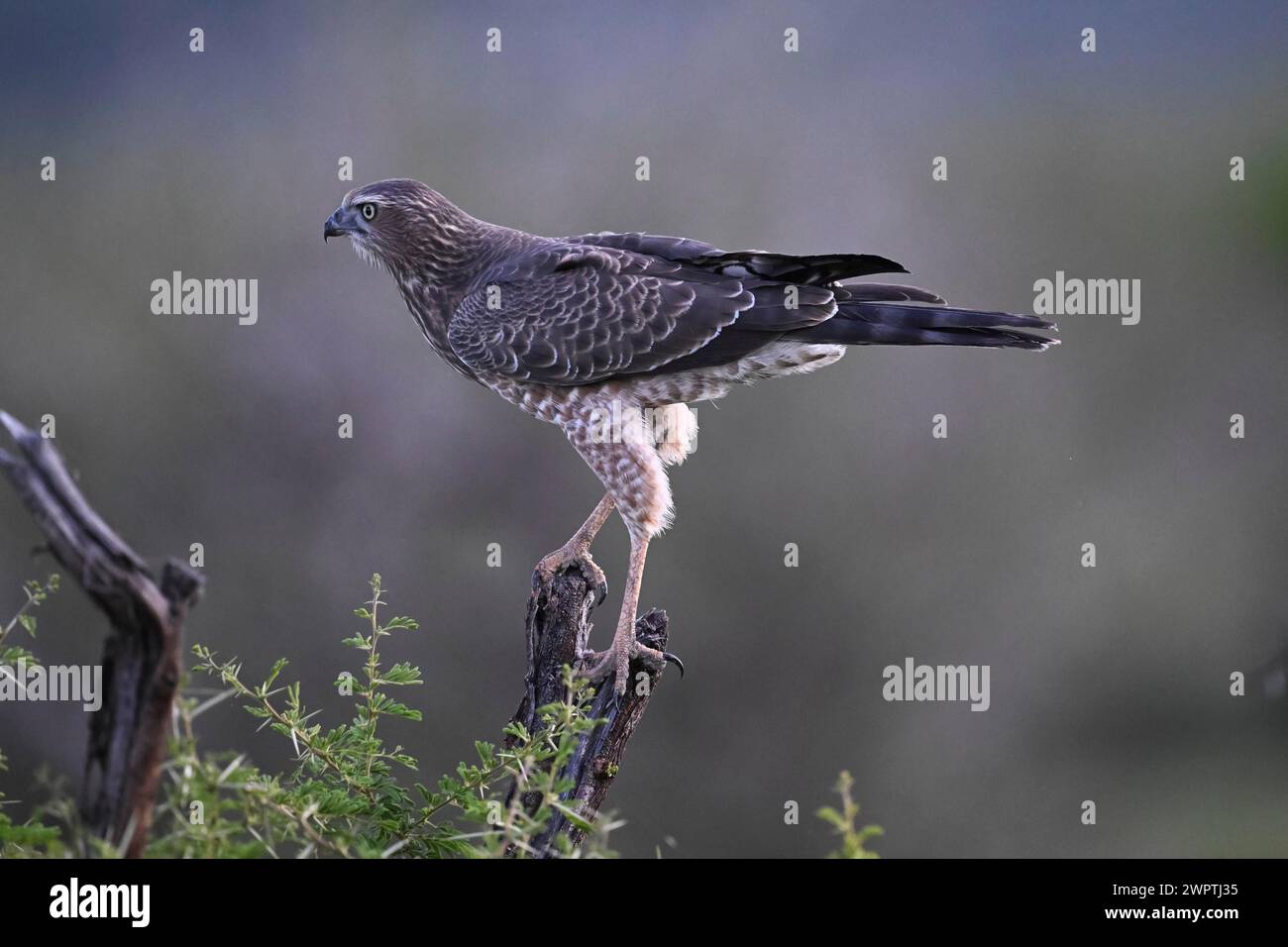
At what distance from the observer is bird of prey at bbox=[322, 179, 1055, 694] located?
3098mm

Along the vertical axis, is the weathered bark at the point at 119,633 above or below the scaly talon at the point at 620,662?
above

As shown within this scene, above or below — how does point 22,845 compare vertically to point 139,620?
below

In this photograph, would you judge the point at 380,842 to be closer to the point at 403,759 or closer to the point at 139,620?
the point at 403,759

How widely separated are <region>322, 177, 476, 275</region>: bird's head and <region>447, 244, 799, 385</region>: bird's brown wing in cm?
26

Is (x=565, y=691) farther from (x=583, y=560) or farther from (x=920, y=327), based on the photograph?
(x=920, y=327)

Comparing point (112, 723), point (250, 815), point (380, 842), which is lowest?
point (380, 842)

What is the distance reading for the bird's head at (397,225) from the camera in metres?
3.51

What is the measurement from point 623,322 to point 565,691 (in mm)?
1038

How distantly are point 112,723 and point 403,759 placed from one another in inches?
34.1

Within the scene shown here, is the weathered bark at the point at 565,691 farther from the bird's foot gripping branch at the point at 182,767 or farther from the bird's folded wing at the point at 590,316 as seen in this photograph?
the bird's folded wing at the point at 590,316

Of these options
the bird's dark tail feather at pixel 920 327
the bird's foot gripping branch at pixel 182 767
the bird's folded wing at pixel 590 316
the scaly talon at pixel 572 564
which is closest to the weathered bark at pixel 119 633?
the bird's foot gripping branch at pixel 182 767

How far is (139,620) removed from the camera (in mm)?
1317

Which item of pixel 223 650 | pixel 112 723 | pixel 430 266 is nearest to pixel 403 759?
pixel 112 723

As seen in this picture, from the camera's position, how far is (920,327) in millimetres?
2984
